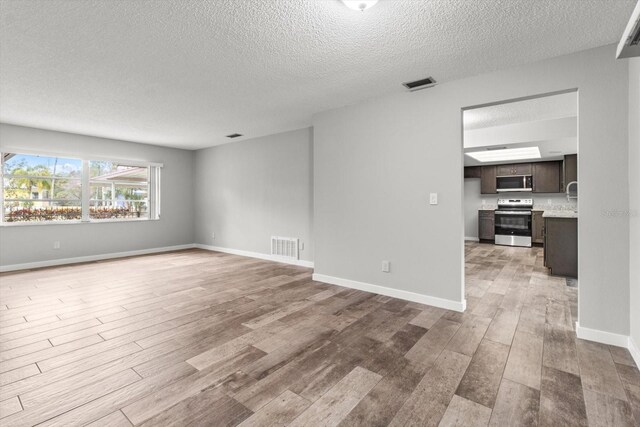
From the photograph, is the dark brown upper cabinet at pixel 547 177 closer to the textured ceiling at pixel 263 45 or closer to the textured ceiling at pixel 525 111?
the textured ceiling at pixel 525 111

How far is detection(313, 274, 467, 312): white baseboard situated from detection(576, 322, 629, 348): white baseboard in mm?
945

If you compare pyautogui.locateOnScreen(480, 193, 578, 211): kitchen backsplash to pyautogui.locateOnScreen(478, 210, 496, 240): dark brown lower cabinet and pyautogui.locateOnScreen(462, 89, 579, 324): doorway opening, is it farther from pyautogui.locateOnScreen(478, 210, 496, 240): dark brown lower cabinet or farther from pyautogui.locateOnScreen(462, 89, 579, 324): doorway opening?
pyautogui.locateOnScreen(478, 210, 496, 240): dark brown lower cabinet

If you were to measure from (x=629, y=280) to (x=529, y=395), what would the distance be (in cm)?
142

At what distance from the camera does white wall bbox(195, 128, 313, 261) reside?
545cm

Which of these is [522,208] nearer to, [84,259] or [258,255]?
[258,255]

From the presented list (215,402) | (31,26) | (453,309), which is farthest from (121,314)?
(453,309)

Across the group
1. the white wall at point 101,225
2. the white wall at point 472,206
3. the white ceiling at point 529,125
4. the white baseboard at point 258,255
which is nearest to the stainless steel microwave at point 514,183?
the white wall at point 472,206

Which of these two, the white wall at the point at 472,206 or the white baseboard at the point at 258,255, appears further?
the white wall at the point at 472,206

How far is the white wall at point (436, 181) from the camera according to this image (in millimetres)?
2402

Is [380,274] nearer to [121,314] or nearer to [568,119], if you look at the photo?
[121,314]

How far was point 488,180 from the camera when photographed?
340 inches

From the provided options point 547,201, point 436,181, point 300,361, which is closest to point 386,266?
point 436,181

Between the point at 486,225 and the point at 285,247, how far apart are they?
19.9 ft

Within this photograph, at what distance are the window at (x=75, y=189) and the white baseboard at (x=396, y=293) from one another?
485 centimetres
